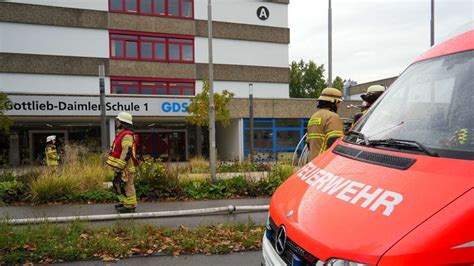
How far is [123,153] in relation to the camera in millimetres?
7020

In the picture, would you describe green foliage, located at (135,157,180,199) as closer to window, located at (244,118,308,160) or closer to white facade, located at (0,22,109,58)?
window, located at (244,118,308,160)

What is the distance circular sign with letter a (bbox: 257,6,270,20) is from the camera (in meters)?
30.6

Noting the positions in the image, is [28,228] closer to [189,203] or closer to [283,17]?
[189,203]

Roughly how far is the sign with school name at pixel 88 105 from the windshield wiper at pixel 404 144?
65.8 feet

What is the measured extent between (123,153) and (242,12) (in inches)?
983

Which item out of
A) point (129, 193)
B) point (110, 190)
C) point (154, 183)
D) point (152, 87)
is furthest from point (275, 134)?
point (129, 193)

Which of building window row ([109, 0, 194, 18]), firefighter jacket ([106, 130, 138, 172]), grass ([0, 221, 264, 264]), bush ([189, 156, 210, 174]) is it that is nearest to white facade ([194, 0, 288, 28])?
building window row ([109, 0, 194, 18])

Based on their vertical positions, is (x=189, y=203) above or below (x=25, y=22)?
below

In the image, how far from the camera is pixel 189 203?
27.5ft

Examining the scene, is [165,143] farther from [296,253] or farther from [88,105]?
[296,253]

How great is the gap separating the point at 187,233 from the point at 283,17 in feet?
93.3

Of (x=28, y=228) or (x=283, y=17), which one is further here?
(x=283, y=17)

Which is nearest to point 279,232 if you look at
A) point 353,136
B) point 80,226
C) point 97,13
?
point 353,136

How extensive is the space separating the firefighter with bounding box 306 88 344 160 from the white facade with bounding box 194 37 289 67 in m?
24.1
